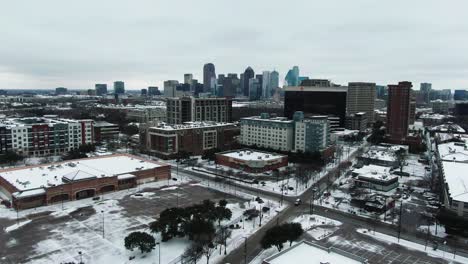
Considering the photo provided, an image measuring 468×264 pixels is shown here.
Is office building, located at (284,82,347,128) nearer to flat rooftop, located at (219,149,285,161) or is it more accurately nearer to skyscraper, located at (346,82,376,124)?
skyscraper, located at (346,82,376,124)

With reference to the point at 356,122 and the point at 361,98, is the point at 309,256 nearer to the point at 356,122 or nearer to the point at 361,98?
the point at 356,122

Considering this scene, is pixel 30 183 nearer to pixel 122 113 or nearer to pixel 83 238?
pixel 83 238

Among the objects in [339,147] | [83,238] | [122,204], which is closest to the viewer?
[83,238]

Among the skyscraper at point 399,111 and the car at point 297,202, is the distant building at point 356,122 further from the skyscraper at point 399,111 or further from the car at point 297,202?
the car at point 297,202

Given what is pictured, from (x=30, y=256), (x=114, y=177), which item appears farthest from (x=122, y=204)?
(x=30, y=256)

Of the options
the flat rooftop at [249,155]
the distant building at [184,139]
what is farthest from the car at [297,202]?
the distant building at [184,139]

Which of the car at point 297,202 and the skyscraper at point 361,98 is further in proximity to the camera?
the skyscraper at point 361,98
